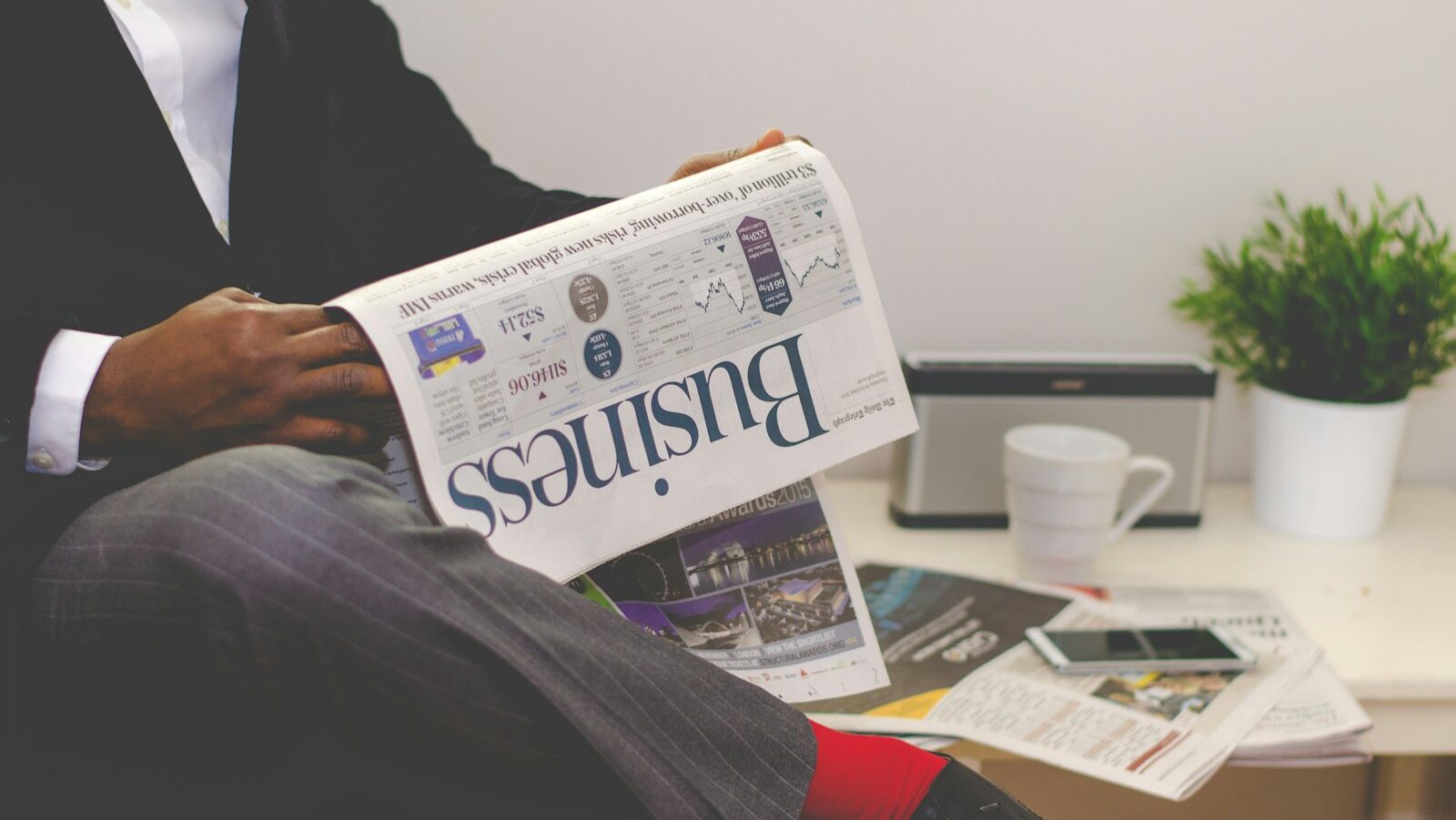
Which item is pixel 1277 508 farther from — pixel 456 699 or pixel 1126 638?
pixel 456 699

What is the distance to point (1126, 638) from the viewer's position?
859 millimetres

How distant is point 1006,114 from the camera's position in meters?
1.09

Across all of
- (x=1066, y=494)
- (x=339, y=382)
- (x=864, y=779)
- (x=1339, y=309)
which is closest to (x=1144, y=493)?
(x=1066, y=494)

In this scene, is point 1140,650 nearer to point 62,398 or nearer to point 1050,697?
point 1050,697

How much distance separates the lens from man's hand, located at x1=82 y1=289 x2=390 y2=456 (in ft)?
1.89

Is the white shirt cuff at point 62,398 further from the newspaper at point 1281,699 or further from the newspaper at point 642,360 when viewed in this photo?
the newspaper at point 1281,699

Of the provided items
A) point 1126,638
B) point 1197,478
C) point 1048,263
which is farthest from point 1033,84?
point 1126,638

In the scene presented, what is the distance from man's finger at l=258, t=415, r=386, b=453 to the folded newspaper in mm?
40

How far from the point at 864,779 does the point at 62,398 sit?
478mm

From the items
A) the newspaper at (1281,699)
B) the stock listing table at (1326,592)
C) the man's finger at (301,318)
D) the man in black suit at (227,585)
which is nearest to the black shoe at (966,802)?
the man in black suit at (227,585)

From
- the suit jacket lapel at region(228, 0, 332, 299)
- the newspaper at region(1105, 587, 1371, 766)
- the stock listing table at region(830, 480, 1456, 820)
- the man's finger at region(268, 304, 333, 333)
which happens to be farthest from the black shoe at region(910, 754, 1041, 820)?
the suit jacket lapel at region(228, 0, 332, 299)

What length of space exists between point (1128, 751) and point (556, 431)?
421 millimetres

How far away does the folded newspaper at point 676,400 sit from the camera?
605 millimetres

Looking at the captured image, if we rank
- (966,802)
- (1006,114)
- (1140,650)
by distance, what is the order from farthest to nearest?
(1006,114), (1140,650), (966,802)
